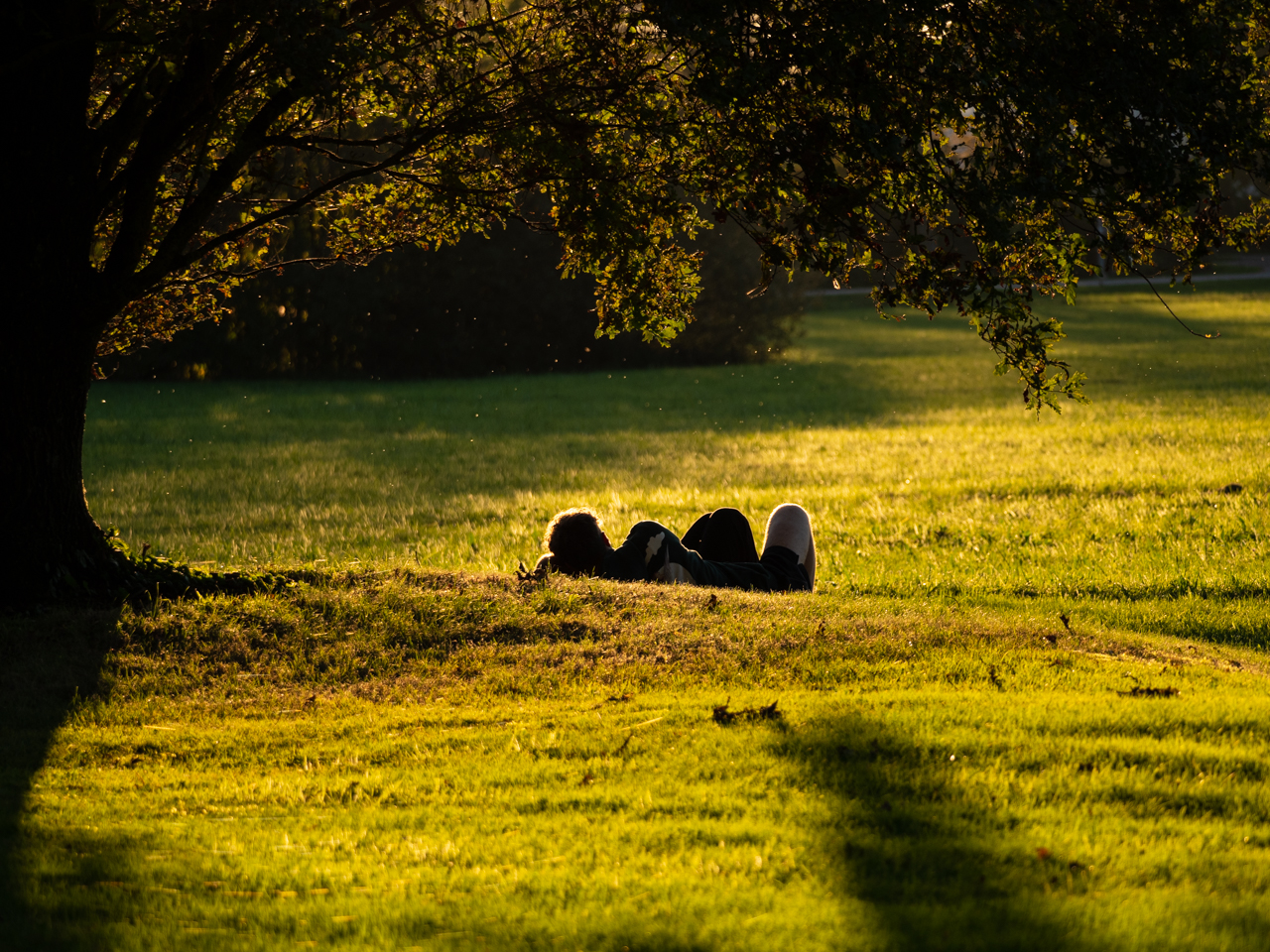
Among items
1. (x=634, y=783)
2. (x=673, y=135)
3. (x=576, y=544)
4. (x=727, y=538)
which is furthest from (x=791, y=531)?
(x=634, y=783)

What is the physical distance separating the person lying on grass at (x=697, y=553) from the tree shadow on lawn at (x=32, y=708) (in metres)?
2.57

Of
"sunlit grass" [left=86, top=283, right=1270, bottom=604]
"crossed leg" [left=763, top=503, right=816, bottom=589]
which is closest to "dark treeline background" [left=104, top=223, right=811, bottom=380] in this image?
"sunlit grass" [left=86, top=283, right=1270, bottom=604]

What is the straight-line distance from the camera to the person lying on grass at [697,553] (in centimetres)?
771

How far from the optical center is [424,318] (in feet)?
102

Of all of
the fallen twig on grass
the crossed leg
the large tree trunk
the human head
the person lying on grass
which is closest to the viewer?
the fallen twig on grass

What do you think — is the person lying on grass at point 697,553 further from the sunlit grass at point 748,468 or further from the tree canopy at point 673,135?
the tree canopy at point 673,135

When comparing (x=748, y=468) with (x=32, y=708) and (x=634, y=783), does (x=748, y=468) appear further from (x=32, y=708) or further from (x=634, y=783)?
(x=634, y=783)

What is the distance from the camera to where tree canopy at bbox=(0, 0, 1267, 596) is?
520 cm

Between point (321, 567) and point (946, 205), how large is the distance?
14.2 feet

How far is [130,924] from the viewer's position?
339cm

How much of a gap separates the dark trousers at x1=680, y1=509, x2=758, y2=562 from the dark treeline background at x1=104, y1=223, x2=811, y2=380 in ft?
69.6

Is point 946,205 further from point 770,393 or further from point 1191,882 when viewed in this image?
point 770,393

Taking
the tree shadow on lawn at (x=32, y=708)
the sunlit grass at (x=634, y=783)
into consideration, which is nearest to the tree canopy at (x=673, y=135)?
the tree shadow on lawn at (x=32, y=708)

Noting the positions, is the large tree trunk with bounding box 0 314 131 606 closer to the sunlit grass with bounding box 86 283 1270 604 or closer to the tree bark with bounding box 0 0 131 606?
the tree bark with bounding box 0 0 131 606
